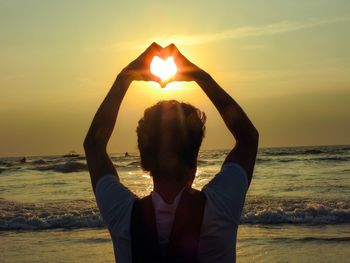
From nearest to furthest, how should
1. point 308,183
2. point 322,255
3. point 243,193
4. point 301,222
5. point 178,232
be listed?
point 178,232
point 243,193
point 322,255
point 301,222
point 308,183

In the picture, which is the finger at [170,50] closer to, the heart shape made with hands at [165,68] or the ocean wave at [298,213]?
the heart shape made with hands at [165,68]

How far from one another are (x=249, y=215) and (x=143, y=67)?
11.5m

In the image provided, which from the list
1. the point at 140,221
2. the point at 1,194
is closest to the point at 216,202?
the point at 140,221

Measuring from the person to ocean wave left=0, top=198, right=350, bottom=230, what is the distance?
432 inches

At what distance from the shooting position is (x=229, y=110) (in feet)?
6.99

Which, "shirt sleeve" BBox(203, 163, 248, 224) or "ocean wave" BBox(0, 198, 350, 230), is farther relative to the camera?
"ocean wave" BBox(0, 198, 350, 230)

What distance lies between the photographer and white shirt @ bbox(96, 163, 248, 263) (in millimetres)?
1878

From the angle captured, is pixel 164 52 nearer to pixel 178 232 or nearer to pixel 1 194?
pixel 178 232

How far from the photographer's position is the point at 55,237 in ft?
37.1

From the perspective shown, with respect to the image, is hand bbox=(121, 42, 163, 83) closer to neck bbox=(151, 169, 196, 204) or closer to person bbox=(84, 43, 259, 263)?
person bbox=(84, 43, 259, 263)

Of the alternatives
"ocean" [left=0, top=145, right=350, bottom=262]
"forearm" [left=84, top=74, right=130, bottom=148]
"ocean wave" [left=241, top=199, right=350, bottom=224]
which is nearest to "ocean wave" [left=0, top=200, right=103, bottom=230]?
"ocean" [left=0, top=145, right=350, bottom=262]

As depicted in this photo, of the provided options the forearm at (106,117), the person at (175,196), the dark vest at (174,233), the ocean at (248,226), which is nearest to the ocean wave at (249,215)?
the ocean at (248,226)

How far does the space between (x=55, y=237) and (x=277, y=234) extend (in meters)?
4.42

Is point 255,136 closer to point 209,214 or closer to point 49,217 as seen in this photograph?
point 209,214
